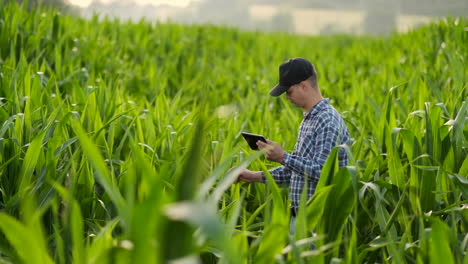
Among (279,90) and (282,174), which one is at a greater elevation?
(279,90)

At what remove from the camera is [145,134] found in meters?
3.11

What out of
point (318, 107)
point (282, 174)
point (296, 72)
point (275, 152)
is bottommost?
point (282, 174)

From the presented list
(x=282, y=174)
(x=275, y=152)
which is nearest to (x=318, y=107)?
(x=275, y=152)

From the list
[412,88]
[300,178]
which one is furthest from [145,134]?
[412,88]

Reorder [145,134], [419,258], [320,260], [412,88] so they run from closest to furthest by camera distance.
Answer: [320,260] < [419,258] < [145,134] < [412,88]

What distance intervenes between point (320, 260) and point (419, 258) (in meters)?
0.32

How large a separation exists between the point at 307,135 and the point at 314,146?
0.07 meters

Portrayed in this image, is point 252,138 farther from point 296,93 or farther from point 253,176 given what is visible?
point 296,93

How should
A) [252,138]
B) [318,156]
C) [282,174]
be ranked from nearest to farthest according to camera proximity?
[318,156]
[252,138]
[282,174]

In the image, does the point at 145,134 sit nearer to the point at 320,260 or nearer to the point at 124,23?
the point at 320,260

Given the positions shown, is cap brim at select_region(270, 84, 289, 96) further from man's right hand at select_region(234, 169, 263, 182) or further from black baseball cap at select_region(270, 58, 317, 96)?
man's right hand at select_region(234, 169, 263, 182)

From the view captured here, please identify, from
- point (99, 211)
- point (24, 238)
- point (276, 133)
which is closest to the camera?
point (24, 238)

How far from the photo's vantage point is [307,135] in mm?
→ 2332

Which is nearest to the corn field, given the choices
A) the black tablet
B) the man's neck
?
the black tablet
